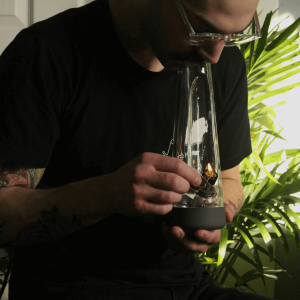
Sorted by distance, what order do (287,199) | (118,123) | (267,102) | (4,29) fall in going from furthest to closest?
(267,102)
(4,29)
(287,199)
(118,123)

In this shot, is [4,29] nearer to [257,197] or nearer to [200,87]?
[200,87]

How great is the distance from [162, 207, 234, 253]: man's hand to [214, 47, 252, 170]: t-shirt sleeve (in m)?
0.33

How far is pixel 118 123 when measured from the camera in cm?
73

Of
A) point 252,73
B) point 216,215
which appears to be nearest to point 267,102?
point 252,73

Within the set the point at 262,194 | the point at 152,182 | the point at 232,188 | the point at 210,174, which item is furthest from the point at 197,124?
the point at 262,194

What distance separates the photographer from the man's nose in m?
Answer: 0.62

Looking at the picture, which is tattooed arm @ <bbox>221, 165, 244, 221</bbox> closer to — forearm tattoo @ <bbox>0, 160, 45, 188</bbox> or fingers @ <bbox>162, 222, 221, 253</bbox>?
fingers @ <bbox>162, 222, 221, 253</bbox>

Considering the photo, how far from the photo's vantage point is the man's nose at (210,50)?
0.62 metres

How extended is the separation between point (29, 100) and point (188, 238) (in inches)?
15.8

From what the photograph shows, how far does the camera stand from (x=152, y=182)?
0.50 metres

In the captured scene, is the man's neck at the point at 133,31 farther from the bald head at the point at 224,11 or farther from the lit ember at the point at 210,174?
the lit ember at the point at 210,174

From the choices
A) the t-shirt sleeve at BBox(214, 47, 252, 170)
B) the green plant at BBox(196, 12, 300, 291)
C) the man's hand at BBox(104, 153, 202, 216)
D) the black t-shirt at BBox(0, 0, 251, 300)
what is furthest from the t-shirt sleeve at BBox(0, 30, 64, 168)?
the green plant at BBox(196, 12, 300, 291)

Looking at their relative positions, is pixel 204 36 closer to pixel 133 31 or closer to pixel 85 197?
pixel 133 31

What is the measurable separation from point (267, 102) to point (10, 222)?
1.41 meters
